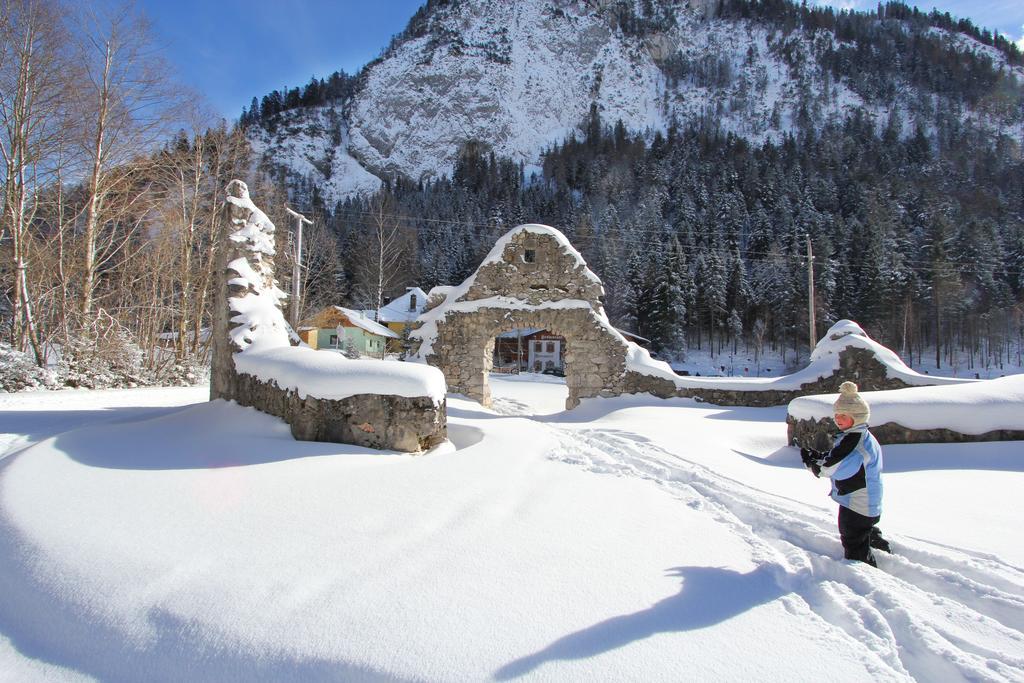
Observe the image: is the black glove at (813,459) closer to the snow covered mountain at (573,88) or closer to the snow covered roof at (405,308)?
the snow covered roof at (405,308)

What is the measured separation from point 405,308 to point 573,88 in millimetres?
97739

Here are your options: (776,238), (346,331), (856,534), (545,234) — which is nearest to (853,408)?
(856,534)

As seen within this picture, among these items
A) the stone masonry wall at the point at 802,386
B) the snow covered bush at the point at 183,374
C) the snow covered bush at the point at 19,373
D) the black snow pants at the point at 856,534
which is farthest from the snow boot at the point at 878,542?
the snow covered bush at the point at 183,374

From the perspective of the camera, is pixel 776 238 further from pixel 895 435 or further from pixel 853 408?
pixel 853 408

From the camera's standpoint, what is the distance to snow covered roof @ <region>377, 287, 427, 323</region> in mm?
38875

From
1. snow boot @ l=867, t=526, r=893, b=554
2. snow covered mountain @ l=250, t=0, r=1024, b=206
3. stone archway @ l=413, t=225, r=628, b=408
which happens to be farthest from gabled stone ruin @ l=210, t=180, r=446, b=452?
snow covered mountain @ l=250, t=0, r=1024, b=206

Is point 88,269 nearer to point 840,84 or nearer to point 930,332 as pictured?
point 930,332

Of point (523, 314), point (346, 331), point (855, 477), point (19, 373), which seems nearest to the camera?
point (855, 477)

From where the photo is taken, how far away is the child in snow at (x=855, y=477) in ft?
10.8

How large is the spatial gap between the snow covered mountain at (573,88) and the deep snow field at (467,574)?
93.9 meters

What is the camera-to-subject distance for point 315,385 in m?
5.72

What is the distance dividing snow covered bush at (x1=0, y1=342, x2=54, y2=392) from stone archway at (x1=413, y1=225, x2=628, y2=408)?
8.88 m

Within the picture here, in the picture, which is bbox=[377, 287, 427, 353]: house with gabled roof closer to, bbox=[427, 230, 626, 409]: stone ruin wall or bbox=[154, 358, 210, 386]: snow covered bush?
bbox=[154, 358, 210, 386]: snow covered bush

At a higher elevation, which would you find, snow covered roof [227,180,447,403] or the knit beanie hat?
snow covered roof [227,180,447,403]
